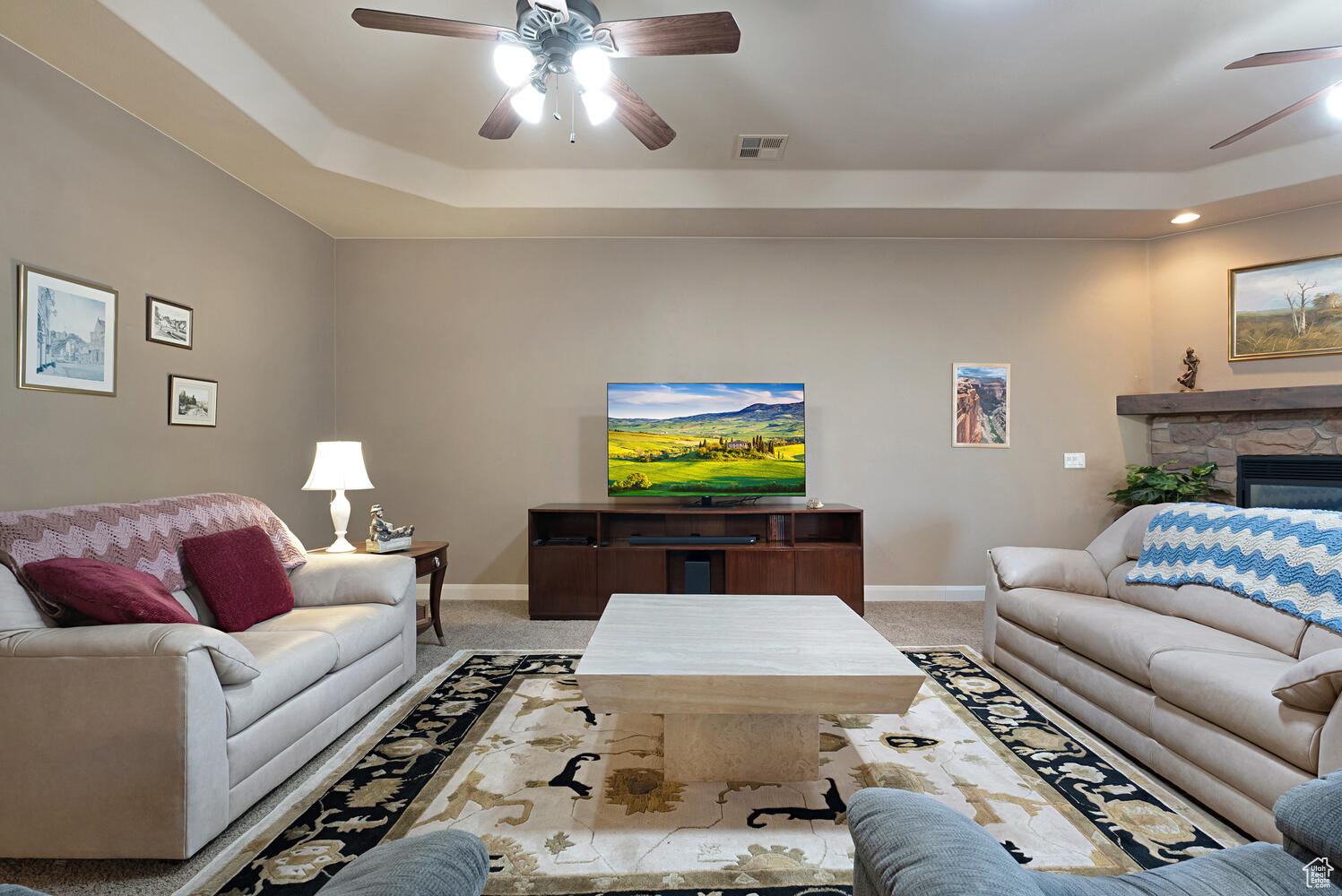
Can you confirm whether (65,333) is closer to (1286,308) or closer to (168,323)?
(168,323)

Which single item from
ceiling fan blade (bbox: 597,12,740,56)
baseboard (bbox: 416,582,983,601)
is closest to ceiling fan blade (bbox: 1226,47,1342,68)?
ceiling fan blade (bbox: 597,12,740,56)

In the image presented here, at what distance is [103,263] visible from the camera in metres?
2.92

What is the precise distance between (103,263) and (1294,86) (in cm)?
570

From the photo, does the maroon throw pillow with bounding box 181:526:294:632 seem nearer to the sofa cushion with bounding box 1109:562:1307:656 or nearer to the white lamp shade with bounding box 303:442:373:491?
the white lamp shade with bounding box 303:442:373:491

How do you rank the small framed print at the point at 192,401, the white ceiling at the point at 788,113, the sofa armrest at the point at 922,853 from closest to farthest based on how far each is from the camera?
the sofa armrest at the point at 922,853 → the white ceiling at the point at 788,113 → the small framed print at the point at 192,401

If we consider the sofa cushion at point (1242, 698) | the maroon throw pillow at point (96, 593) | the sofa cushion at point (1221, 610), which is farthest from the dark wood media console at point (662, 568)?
the maroon throw pillow at point (96, 593)

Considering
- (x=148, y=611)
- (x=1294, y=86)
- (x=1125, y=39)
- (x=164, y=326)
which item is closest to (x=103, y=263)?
(x=164, y=326)

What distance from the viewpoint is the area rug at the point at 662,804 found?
168cm

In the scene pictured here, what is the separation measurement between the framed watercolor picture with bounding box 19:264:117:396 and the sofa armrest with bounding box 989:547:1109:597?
4.31 m

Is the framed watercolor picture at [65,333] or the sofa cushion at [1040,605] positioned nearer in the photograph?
the framed watercolor picture at [65,333]

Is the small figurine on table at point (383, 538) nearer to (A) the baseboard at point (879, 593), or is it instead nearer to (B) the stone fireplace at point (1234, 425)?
(A) the baseboard at point (879, 593)

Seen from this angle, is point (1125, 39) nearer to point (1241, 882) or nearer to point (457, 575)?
point (1241, 882)

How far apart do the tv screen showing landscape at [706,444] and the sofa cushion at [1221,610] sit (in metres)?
2.07

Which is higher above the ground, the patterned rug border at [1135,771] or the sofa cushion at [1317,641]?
the sofa cushion at [1317,641]
